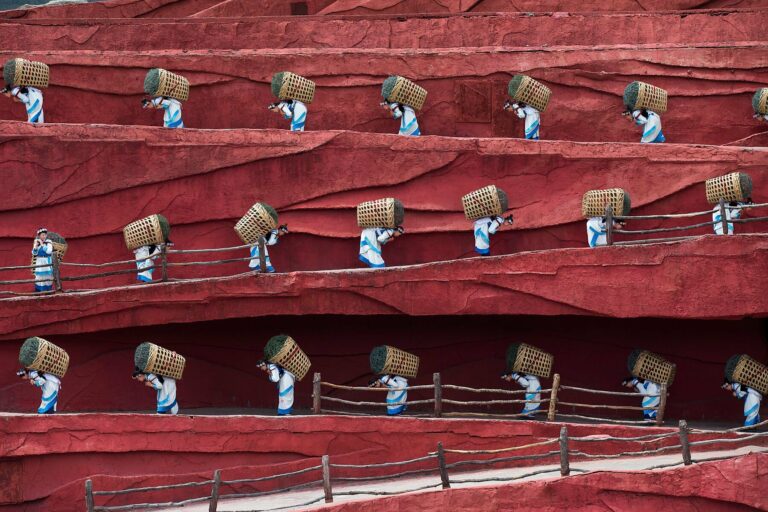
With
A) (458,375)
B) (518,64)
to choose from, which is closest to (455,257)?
(458,375)

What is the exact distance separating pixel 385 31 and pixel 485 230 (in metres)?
4.14

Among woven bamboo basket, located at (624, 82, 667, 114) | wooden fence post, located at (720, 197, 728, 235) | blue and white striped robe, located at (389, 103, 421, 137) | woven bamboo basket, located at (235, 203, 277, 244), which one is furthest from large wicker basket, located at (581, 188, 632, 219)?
woven bamboo basket, located at (235, 203, 277, 244)

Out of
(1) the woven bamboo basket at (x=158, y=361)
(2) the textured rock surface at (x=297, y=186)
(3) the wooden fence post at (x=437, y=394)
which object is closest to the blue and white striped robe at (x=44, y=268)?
(2) the textured rock surface at (x=297, y=186)

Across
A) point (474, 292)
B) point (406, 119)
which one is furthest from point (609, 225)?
point (406, 119)

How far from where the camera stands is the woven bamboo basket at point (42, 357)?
1828 cm

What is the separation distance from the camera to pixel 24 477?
18250 millimetres

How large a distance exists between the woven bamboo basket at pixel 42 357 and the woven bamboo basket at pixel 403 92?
527 cm

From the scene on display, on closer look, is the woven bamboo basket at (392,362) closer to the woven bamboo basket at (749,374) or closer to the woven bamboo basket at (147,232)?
the woven bamboo basket at (147,232)

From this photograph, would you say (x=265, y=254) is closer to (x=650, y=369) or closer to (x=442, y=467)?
(x=442, y=467)

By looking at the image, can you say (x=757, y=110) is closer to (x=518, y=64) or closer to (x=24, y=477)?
(x=518, y=64)

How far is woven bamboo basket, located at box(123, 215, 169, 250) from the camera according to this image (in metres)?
20.0

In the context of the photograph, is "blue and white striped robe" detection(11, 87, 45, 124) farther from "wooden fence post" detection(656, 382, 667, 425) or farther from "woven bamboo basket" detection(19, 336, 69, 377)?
"wooden fence post" detection(656, 382, 667, 425)

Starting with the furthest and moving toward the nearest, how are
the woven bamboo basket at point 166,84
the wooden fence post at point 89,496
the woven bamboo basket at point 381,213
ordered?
the woven bamboo basket at point 166,84, the woven bamboo basket at point 381,213, the wooden fence post at point 89,496

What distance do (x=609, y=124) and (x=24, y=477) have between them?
8689mm
